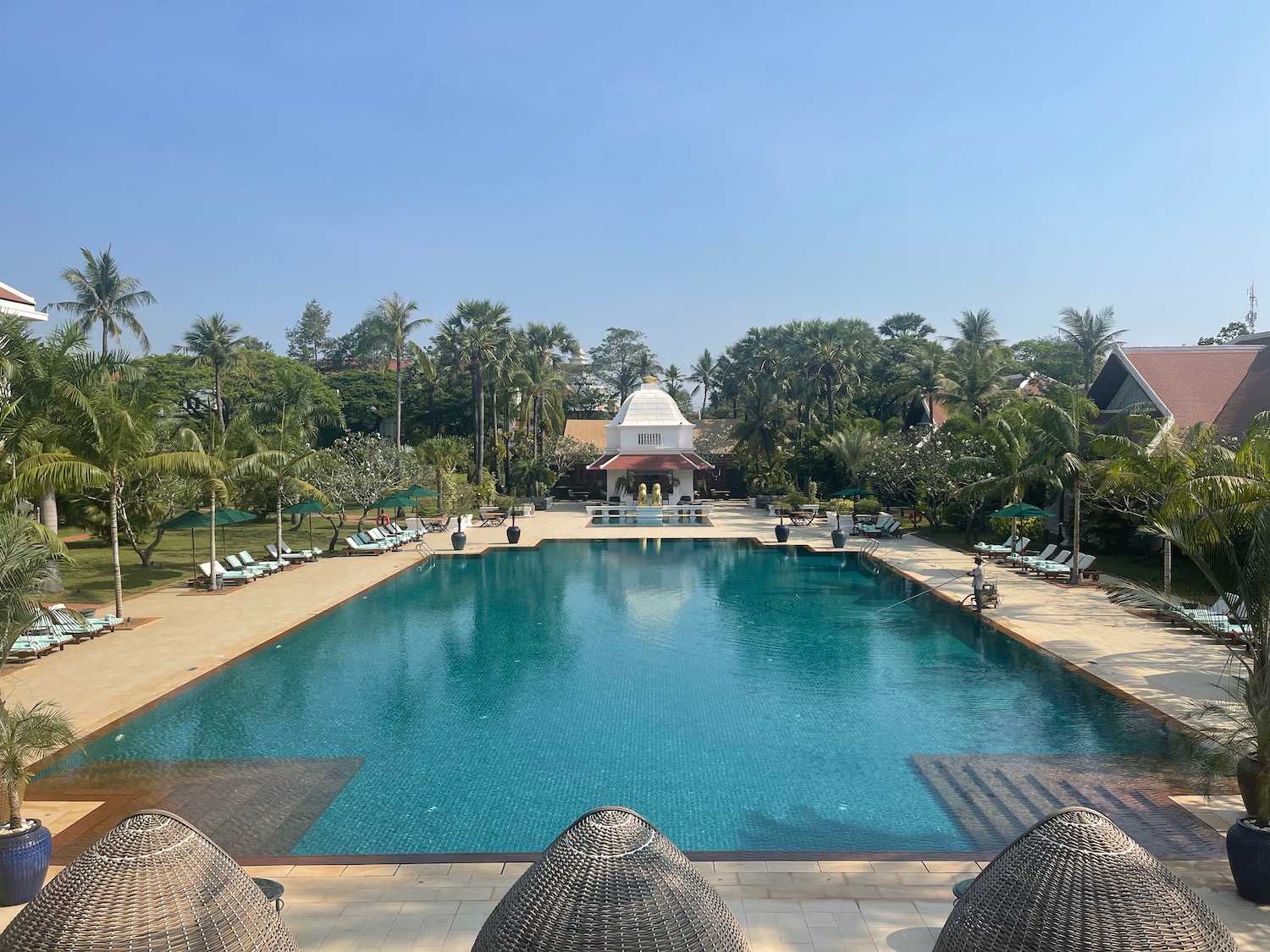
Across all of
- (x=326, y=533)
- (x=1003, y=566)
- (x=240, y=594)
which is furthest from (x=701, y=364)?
(x=240, y=594)

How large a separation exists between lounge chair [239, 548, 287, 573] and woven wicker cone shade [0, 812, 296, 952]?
20.2m

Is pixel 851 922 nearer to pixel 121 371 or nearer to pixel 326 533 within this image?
pixel 121 371

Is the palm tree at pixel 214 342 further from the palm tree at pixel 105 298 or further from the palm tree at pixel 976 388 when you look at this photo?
the palm tree at pixel 976 388

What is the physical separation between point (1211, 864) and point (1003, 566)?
18.8 meters

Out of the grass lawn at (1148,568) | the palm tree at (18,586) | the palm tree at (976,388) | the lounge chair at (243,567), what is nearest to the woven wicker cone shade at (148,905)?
the palm tree at (18,586)

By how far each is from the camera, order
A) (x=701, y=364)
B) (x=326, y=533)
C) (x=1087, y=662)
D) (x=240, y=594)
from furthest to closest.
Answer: (x=701, y=364) → (x=326, y=533) → (x=240, y=594) → (x=1087, y=662)

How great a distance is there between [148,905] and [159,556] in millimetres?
26376

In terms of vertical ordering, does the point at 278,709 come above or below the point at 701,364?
below

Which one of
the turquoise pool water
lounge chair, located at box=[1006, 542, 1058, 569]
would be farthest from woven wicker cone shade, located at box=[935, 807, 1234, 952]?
lounge chair, located at box=[1006, 542, 1058, 569]

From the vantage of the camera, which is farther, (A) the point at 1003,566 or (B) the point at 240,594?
(A) the point at 1003,566

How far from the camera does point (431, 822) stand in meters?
9.07

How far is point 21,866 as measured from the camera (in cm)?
680

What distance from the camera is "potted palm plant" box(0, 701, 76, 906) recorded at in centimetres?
677

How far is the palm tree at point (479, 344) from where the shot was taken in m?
47.0
